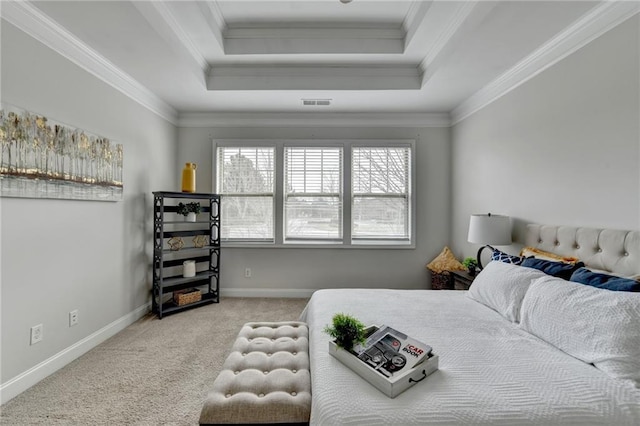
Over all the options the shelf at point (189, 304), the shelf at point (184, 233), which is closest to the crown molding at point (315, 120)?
the shelf at point (184, 233)

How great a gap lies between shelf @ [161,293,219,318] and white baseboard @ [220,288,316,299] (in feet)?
0.79

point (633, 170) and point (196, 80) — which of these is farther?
point (196, 80)

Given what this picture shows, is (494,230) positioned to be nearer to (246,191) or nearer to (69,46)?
(246,191)

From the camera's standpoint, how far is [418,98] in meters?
3.41

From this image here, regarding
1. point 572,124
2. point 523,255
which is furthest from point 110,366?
point 572,124

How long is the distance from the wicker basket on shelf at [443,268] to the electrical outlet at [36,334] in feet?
12.4

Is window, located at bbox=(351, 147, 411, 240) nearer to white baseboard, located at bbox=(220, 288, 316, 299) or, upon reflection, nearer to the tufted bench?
white baseboard, located at bbox=(220, 288, 316, 299)

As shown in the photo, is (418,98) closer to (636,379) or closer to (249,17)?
(249,17)

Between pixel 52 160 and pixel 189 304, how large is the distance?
6.71ft

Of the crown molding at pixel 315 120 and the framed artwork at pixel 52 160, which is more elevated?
the crown molding at pixel 315 120

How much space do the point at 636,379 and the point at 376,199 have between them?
3.07 metres

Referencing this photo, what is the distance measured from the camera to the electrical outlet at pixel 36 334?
200 cm

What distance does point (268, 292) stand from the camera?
396 cm

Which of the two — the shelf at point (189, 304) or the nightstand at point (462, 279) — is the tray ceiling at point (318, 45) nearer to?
the nightstand at point (462, 279)
